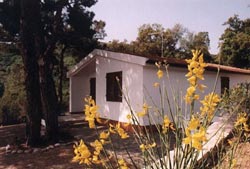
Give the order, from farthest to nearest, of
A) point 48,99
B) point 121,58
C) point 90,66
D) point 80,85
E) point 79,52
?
point 79,52
point 80,85
point 90,66
point 121,58
point 48,99

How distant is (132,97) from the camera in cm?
1158

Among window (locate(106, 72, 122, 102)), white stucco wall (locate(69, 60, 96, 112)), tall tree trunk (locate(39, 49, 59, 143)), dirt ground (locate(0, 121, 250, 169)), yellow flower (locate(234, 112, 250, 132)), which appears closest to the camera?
yellow flower (locate(234, 112, 250, 132))

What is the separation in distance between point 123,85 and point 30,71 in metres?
3.80

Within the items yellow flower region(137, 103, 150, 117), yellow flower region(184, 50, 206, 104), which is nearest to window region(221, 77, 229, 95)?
yellow flower region(137, 103, 150, 117)

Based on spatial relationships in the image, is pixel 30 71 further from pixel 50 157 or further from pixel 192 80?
pixel 192 80

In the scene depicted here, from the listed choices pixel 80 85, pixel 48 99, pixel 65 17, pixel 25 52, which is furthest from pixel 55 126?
pixel 65 17

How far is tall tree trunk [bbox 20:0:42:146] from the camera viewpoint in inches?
406

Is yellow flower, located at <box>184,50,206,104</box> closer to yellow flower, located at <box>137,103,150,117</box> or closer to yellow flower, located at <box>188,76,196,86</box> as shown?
yellow flower, located at <box>188,76,196,86</box>

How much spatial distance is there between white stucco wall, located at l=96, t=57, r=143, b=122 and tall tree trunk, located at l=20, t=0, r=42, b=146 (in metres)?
2.67

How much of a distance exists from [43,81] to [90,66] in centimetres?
599

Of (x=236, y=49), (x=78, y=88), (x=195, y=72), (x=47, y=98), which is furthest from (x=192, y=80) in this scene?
(x=236, y=49)

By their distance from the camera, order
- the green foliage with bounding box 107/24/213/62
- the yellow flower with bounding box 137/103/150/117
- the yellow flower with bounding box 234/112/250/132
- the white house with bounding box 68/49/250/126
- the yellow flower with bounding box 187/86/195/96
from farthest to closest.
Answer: the green foliage with bounding box 107/24/213/62, the white house with bounding box 68/49/250/126, the yellow flower with bounding box 137/103/150/117, the yellow flower with bounding box 234/112/250/132, the yellow flower with bounding box 187/86/195/96

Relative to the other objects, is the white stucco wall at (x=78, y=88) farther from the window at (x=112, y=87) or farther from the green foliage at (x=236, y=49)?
the green foliage at (x=236, y=49)

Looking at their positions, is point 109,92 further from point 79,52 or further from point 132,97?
point 79,52
